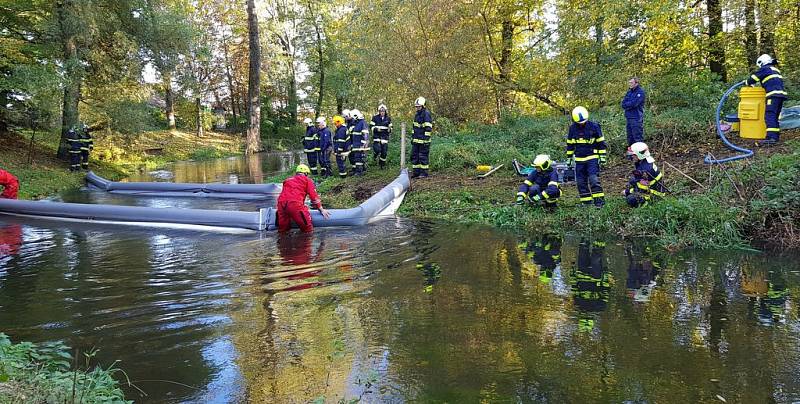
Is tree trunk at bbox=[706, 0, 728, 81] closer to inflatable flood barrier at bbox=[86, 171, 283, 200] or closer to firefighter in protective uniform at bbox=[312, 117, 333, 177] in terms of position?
firefighter in protective uniform at bbox=[312, 117, 333, 177]

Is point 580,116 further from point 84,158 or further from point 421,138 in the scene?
point 84,158

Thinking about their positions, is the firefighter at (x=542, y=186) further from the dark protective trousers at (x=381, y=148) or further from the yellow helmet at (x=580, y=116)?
the dark protective trousers at (x=381, y=148)

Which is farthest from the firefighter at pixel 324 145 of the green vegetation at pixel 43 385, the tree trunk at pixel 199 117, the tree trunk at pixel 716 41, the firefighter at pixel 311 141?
the tree trunk at pixel 199 117

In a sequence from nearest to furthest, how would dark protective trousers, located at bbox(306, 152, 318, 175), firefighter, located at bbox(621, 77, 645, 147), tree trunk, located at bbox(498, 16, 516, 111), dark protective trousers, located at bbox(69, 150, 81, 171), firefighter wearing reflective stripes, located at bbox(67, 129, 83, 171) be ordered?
firefighter, located at bbox(621, 77, 645, 147)
dark protective trousers, located at bbox(306, 152, 318, 175)
firefighter wearing reflective stripes, located at bbox(67, 129, 83, 171)
dark protective trousers, located at bbox(69, 150, 81, 171)
tree trunk, located at bbox(498, 16, 516, 111)

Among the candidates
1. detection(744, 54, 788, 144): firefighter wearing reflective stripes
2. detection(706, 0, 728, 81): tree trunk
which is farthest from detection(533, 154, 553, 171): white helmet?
detection(706, 0, 728, 81): tree trunk

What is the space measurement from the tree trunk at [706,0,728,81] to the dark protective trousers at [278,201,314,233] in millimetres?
12246

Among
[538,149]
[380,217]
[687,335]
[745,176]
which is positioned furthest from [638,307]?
[538,149]

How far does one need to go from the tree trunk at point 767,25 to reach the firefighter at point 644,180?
8.04 metres

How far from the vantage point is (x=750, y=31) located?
46.2 ft

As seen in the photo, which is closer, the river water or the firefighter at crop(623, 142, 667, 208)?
the river water

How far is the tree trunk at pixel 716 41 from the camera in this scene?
14.7m

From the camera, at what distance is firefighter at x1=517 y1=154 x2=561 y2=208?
8.92 metres

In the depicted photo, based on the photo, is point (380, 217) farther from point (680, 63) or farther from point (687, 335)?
point (680, 63)

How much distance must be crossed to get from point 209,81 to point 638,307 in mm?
39120
